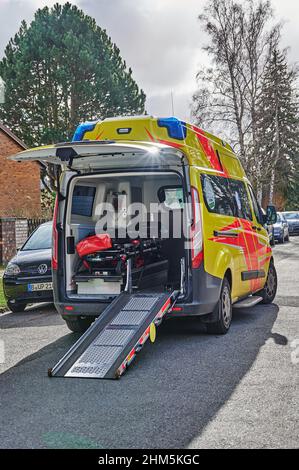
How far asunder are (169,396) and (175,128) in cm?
350

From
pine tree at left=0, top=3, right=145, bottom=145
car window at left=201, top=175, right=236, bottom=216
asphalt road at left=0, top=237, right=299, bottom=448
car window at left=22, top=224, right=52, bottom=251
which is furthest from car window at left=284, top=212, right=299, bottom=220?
asphalt road at left=0, top=237, right=299, bottom=448

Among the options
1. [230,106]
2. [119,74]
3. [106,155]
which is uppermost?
[119,74]

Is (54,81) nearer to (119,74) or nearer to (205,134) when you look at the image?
(119,74)

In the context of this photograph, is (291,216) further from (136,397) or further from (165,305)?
(136,397)

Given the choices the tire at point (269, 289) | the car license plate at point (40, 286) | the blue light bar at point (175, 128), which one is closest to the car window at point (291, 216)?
the tire at point (269, 289)

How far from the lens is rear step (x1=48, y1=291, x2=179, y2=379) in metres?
5.96

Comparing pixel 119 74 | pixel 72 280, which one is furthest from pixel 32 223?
pixel 119 74

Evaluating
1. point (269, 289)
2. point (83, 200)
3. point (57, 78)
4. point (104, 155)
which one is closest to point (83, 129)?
point (104, 155)

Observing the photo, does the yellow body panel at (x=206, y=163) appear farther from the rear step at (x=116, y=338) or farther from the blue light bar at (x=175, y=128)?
the rear step at (x=116, y=338)

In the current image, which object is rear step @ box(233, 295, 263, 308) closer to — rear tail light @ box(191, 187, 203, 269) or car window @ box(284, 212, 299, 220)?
rear tail light @ box(191, 187, 203, 269)

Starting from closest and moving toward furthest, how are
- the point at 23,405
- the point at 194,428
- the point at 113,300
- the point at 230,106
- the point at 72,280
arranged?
the point at 194,428
the point at 23,405
the point at 113,300
the point at 72,280
the point at 230,106

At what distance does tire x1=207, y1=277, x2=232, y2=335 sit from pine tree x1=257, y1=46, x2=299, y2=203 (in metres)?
29.4
